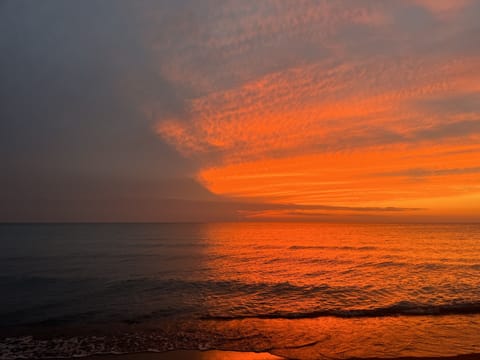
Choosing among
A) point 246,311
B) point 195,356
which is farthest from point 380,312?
point 195,356

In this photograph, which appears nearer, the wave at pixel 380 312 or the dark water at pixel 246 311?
the dark water at pixel 246 311

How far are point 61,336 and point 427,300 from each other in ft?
72.5

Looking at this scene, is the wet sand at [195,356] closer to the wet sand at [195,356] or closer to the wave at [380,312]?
the wet sand at [195,356]

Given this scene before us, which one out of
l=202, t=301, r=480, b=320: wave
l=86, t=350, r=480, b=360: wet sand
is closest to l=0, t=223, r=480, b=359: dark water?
l=202, t=301, r=480, b=320: wave

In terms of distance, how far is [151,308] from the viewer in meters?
21.3

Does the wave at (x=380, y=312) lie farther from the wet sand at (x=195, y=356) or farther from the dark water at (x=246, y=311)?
the wet sand at (x=195, y=356)

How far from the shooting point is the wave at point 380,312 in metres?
19.1

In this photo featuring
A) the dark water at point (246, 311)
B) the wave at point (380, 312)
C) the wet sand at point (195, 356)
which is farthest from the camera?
the wave at point (380, 312)

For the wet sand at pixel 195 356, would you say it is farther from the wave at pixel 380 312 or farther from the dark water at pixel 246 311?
the wave at pixel 380 312

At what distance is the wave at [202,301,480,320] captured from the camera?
1911cm

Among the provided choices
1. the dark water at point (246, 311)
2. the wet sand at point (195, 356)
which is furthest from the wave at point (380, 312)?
the wet sand at point (195, 356)

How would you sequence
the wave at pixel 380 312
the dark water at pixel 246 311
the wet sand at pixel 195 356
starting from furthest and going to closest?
the wave at pixel 380 312, the dark water at pixel 246 311, the wet sand at pixel 195 356

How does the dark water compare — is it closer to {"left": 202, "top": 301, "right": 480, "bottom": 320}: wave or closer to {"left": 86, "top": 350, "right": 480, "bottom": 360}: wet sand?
{"left": 202, "top": 301, "right": 480, "bottom": 320}: wave

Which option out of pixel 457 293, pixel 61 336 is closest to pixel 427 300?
pixel 457 293
